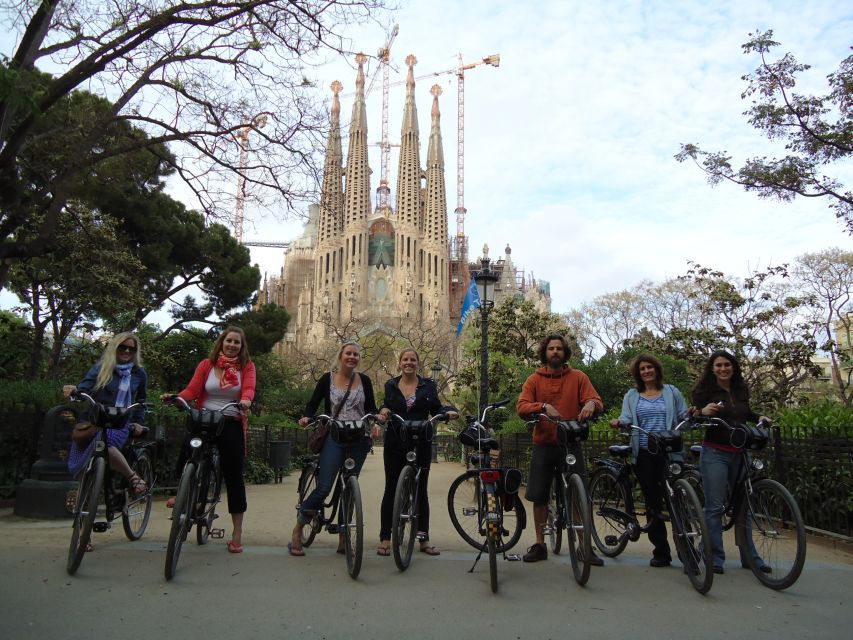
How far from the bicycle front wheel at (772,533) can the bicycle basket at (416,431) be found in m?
2.31

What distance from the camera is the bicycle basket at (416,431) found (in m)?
4.66

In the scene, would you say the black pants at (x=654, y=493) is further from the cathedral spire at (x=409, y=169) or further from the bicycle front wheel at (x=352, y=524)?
the cathedral spire at (x=409, y=169)

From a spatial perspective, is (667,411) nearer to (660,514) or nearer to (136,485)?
(660,514)

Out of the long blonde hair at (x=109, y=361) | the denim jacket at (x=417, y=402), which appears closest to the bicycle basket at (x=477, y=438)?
the denim jacket at (x=417, y=402)

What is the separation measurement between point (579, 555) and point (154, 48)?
981cm

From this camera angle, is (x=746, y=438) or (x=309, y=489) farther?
(x=309, y=489)

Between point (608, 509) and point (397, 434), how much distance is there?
5.82 feet

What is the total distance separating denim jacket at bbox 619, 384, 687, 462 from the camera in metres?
4.77

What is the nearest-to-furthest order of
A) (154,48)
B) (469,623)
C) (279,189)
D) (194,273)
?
(469,623) < (154,48) < (279,189) < (194,273)

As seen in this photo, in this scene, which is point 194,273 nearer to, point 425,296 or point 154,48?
point 154,48

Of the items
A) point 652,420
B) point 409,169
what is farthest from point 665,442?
point 409,169

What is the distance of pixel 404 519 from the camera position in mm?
4426

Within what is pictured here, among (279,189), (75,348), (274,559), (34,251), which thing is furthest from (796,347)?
(75,348)

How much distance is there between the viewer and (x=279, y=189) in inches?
435
